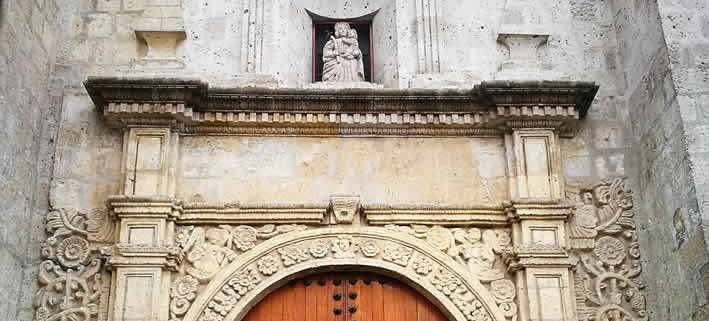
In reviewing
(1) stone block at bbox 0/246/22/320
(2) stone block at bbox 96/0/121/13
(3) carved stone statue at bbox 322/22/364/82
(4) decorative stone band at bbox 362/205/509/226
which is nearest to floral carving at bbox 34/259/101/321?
(1) stone block at bbox 0/246/22/320

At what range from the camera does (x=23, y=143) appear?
6.74 meters

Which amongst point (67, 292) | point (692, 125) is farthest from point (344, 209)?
point (692, 125)

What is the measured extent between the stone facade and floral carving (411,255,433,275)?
16 mm

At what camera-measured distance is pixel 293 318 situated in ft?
22.2

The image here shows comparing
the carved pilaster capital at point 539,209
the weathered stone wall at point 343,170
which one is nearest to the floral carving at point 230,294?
the weathered stone wall at point 343,170

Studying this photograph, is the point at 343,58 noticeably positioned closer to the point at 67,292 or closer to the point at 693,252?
the point at 67,292

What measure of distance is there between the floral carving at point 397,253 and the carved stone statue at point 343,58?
1.50 metres

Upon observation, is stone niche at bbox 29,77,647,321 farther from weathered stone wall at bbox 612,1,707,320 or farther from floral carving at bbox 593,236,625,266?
weathered stone wall at bbox 612,1,707,320

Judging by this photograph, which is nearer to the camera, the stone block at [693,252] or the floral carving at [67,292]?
the stone block at [693,252]

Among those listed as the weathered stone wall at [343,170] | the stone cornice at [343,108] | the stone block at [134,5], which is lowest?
the weathered stone wall at [343,170]

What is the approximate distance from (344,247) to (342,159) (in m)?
0.72

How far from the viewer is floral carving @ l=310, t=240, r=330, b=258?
6801 millimetres

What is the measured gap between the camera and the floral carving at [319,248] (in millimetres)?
6801

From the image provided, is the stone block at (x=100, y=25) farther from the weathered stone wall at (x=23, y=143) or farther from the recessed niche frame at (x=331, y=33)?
the recessed niche frame at (x=331, y=33)
